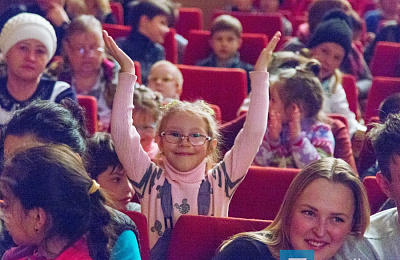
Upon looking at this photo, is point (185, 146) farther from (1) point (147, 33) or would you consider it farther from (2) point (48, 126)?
(1) point (147, 33)

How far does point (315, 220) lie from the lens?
5.41ft

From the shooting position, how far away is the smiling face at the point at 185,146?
2.10m

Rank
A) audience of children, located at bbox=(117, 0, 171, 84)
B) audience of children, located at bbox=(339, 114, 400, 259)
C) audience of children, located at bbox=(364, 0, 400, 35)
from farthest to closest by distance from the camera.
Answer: audience of children, located at bbox=(364, 0, 400, 35) < audience of children, located at bbox=(117, 0, 171, 84) < audience of children, located at bbox=(339, 114, 400, 259)

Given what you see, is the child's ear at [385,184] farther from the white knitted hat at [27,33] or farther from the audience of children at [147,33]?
the audience of children at [147,33]

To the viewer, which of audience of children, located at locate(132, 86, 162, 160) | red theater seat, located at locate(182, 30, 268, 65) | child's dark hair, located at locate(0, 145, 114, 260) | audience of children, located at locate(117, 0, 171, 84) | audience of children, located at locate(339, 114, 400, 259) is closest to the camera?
child's dark hair, located at locate(0, 145, 114, 260)

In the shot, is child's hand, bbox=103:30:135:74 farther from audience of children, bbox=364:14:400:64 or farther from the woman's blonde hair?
audience of children, bbox=364:14:400:64

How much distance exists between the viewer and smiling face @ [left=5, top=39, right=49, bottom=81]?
8.98ft

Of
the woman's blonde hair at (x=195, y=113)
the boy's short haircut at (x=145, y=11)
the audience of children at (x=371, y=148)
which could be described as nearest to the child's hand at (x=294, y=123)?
the audience of children at (x=371, y=148)

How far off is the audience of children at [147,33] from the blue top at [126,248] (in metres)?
2.68

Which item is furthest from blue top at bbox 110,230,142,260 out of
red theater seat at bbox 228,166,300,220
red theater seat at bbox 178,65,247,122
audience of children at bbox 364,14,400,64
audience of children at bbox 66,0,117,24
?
audience of children at bbox 364,14,400,64

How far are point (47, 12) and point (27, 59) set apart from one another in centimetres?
156

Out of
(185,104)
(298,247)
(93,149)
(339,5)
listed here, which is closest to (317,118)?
(185,104)

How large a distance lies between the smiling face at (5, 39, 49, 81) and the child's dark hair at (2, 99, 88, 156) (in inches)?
29.8

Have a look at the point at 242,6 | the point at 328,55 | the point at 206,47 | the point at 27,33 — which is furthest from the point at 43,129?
the point at 242,6
